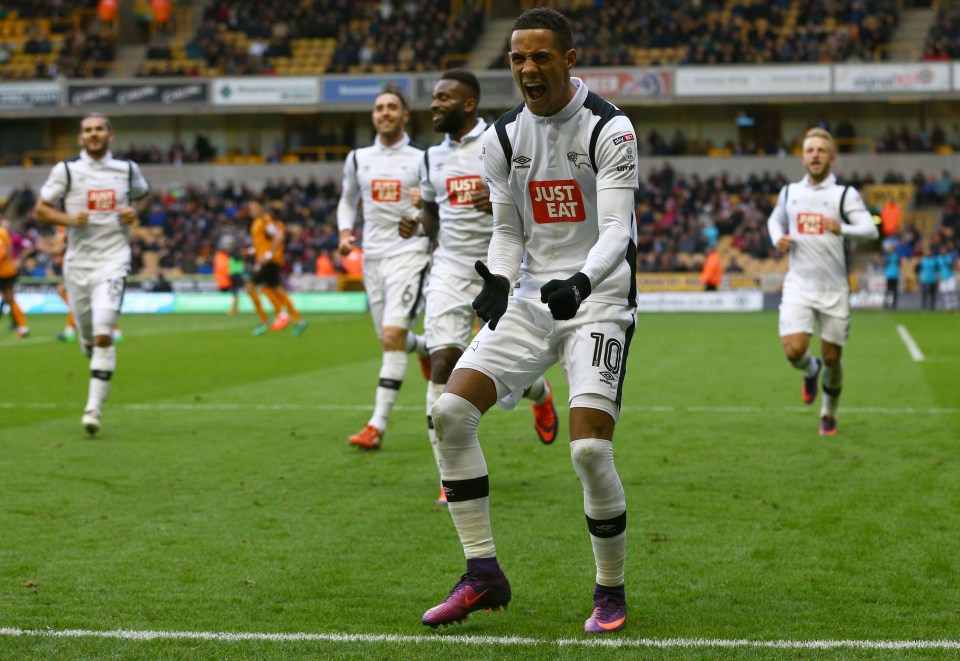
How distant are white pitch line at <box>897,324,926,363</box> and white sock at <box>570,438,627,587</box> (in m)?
14.4

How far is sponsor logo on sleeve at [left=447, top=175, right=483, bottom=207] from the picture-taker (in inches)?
319

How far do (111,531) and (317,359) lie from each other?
40.8 feet

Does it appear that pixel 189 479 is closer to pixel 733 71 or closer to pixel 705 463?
pixel 705 463

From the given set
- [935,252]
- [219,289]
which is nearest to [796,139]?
[935,252]

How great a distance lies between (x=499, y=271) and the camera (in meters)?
5.20

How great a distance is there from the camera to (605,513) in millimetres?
5000

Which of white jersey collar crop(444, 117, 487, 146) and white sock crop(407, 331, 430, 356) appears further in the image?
white sock crop(407, 331, 430, 356)

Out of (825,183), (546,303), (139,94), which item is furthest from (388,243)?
(139,94)

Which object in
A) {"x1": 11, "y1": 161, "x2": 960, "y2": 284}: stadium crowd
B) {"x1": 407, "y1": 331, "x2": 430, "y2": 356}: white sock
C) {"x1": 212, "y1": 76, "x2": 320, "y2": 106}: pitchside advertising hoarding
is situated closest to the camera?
{"x1": 407, "y1": 331, "x2": 430, "y2": 356}: white sock

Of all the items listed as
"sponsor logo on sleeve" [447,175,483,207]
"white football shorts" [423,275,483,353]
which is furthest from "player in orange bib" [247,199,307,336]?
"white football shorts" [423,275,483,353]

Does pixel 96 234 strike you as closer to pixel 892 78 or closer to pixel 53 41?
pixel 892 78

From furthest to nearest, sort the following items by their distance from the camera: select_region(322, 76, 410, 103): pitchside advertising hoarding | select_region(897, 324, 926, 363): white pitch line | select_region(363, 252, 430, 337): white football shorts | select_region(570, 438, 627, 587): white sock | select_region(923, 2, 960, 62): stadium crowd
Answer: select_region(322, 76, 410, 103): pitchside advertising hoarding → select_region(923, 2, 960, 62): stadium crowd → select_region(897, 324, 926, 363): white pitch line → select_region(363, 252, 430, 337): white football shorts → select_region(570, 438, 627, 587): white sock

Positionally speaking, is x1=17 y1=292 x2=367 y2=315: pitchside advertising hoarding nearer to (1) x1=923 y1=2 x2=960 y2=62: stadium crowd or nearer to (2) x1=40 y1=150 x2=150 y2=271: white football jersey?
(2) x1=40 y1=150 x2=150 y2=271: white football jersey

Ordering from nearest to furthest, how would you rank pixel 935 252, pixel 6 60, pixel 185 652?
1. pixel 185 652
2. pixel 935 252
3. pixel 6 60
